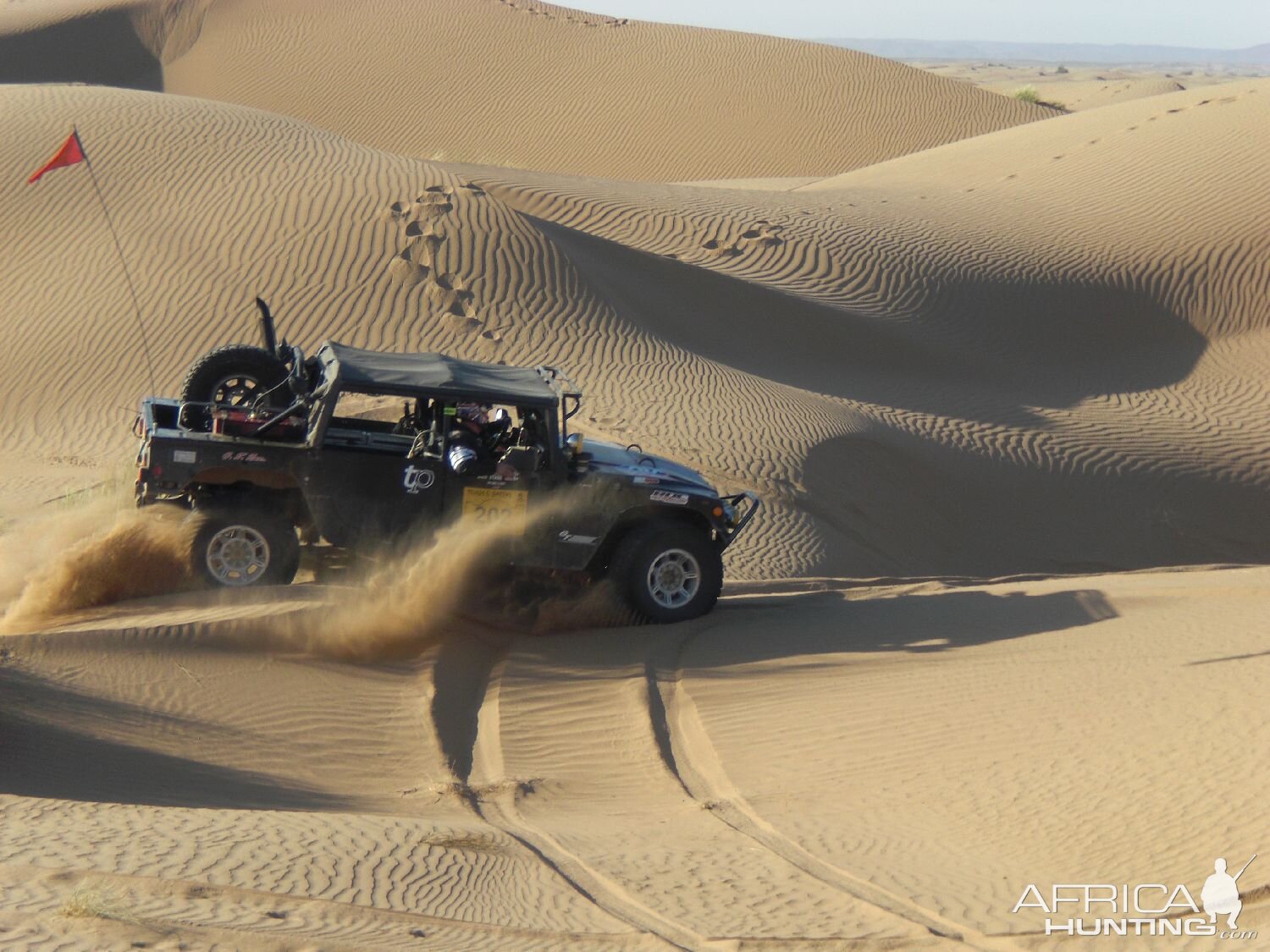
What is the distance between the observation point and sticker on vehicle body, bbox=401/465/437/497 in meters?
9.04

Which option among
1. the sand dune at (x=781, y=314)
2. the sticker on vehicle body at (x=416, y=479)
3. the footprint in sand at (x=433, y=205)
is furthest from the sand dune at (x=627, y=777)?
the footprint in sand at (x=433, y=205)

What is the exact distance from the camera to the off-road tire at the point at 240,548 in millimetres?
8867

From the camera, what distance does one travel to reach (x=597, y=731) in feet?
26.1

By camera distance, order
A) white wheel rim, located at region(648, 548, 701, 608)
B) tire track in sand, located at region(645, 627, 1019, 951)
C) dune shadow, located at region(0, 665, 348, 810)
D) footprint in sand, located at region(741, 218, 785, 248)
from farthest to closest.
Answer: footprint in sand, located at region(741, 218, 785, 248) → white wheel rim, located at region(648, 548, 701, 608) → dune shadow, located at region(0, 665, 348, 810) → tire track in sand, located at region(645, 627, 1019, 951)

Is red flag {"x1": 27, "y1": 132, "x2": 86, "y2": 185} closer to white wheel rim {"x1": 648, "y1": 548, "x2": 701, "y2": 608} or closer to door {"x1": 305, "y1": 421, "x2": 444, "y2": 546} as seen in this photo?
door {"x1": 305, "y1": 421, "x2": 444, "y2": 546}

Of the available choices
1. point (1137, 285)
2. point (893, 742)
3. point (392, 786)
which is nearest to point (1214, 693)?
point (893, 742)

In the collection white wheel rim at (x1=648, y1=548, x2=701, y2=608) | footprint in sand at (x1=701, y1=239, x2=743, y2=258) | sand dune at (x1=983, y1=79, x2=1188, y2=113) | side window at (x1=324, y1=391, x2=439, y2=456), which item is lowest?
white wheel rim at (x1=648, y1=548, x2=701, y2=608)

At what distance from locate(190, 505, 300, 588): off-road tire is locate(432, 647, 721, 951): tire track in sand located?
1.35m

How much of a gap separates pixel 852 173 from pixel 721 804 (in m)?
29.6

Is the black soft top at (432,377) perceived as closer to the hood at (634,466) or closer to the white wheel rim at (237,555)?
the hood at (634,466)

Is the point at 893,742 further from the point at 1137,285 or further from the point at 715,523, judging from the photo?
the point at 1137,285

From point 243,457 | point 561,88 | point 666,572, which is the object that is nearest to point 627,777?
point 666,572

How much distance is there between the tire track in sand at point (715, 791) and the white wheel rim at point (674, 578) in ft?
0.88

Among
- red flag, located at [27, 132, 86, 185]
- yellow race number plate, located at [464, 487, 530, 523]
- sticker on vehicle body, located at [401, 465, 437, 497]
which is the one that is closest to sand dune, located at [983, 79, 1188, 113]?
red flag, located at [27, 132, 86, 185]
